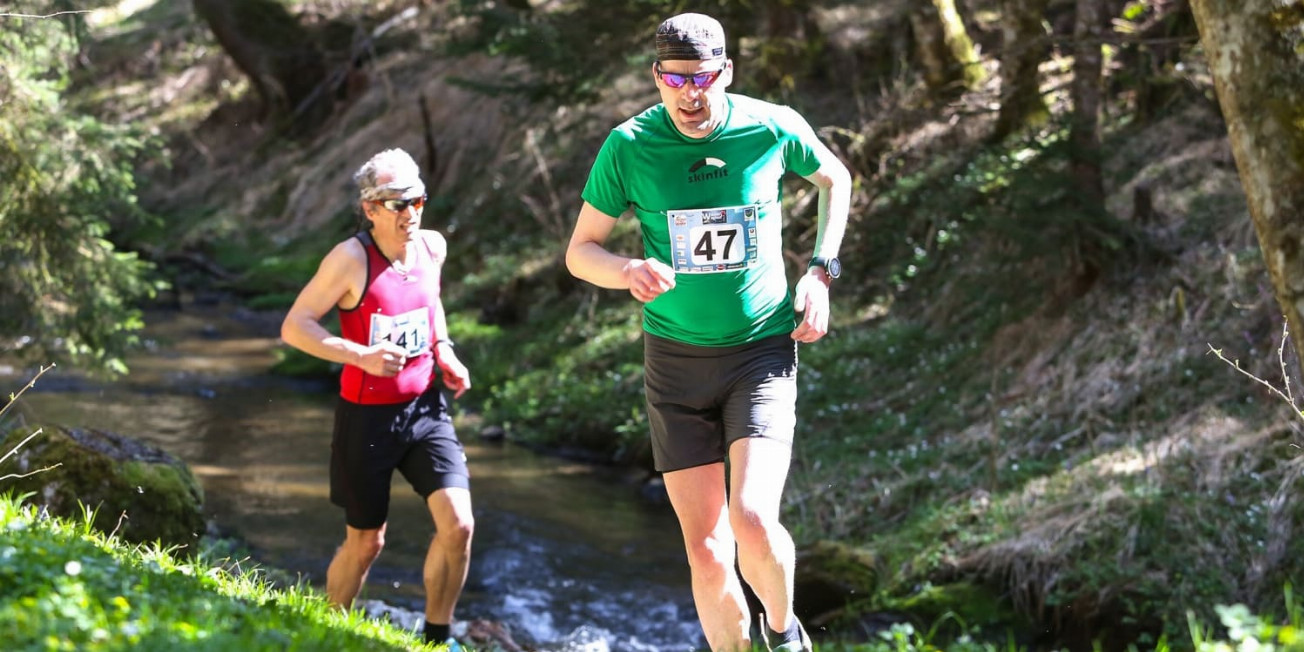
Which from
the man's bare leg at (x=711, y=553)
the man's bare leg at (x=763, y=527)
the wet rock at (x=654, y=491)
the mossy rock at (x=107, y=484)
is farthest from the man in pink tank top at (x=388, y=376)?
the wet rock at (x=654, y=491)

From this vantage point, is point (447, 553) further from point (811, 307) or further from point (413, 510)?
point (413, 510)

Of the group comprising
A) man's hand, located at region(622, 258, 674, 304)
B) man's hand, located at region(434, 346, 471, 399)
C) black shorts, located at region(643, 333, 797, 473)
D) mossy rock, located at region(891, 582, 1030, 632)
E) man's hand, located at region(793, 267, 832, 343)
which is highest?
man's hand, located at region(622, 258, 674, 304)

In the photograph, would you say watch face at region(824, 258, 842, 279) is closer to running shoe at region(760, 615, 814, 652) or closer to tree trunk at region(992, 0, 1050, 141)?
running shoe at region(760, 615, 814, 652)

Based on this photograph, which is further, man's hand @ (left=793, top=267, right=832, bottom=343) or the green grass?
man's hand @ (left=793, top=267, right=832, bottom=343)

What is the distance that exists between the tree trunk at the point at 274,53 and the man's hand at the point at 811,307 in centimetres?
2917

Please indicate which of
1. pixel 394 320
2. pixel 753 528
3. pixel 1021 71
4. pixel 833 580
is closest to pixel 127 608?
pixel 753 528

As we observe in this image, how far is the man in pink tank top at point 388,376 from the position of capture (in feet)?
22.1

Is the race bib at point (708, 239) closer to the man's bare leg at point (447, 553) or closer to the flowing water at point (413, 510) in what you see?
the man's bare leg at point (447, 553)

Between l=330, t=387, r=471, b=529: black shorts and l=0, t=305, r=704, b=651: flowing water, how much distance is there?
1.89 meters

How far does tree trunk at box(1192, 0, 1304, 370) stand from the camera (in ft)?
13.6

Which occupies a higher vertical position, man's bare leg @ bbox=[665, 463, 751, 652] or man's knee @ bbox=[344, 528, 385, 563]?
man's bare leg @ bbox=[665, 463, 751, 652]

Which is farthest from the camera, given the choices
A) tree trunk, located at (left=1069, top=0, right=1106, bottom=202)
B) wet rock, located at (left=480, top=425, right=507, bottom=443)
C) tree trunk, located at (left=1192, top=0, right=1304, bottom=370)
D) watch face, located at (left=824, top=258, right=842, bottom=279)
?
wet rock, located at (left=480, top=425, right=507, bottom=443)

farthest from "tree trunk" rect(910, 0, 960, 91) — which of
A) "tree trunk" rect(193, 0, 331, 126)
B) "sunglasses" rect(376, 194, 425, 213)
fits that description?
"tree trunk" rect(193, 0, 331, 126)

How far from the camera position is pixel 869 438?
476 inches
